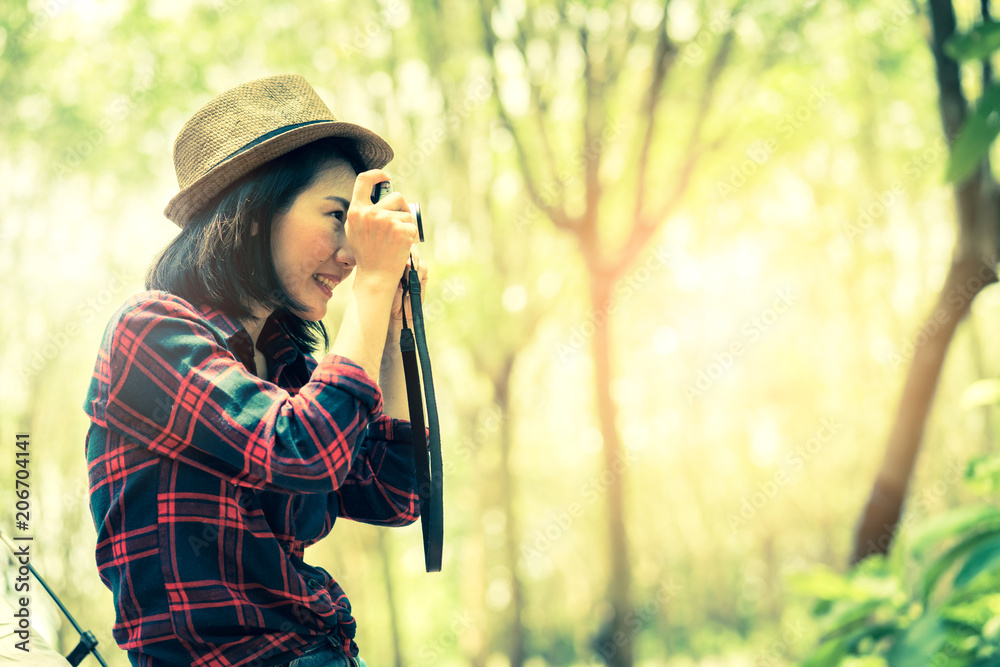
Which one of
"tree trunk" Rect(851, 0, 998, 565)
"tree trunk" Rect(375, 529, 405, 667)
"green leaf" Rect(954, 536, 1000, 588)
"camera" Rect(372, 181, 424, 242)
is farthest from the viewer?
"tree trunk" Rect(375, 529, 405, 667)

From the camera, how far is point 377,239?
1007mm

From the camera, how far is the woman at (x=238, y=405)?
0.90m

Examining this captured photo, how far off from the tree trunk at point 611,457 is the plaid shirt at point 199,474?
15.6ft

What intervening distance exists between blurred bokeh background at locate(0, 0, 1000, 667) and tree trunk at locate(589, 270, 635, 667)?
0.02 meters

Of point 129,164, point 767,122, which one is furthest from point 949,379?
point 129,164

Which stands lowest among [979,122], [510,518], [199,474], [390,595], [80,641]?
[390,595]

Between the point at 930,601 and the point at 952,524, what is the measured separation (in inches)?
12.5

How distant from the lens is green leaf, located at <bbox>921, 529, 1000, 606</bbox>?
159cm

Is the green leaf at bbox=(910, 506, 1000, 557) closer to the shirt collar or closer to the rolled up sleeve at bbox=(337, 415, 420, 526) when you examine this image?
the rolled up sleeve at bbox=(337, 415, 420, 526)

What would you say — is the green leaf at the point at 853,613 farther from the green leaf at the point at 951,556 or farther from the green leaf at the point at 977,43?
the green leaf at the point at 977,43

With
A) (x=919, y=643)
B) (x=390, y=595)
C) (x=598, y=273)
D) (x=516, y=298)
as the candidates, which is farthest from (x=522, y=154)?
(x=390, y=595)

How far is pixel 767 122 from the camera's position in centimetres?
687

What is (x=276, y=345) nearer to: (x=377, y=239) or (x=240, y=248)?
(x=240, y=248)

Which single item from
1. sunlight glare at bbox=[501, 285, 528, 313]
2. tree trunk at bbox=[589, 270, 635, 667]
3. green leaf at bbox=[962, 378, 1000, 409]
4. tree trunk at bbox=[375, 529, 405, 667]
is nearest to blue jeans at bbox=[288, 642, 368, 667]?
green leaf at bbox=[962, 378, 1000, 409]
